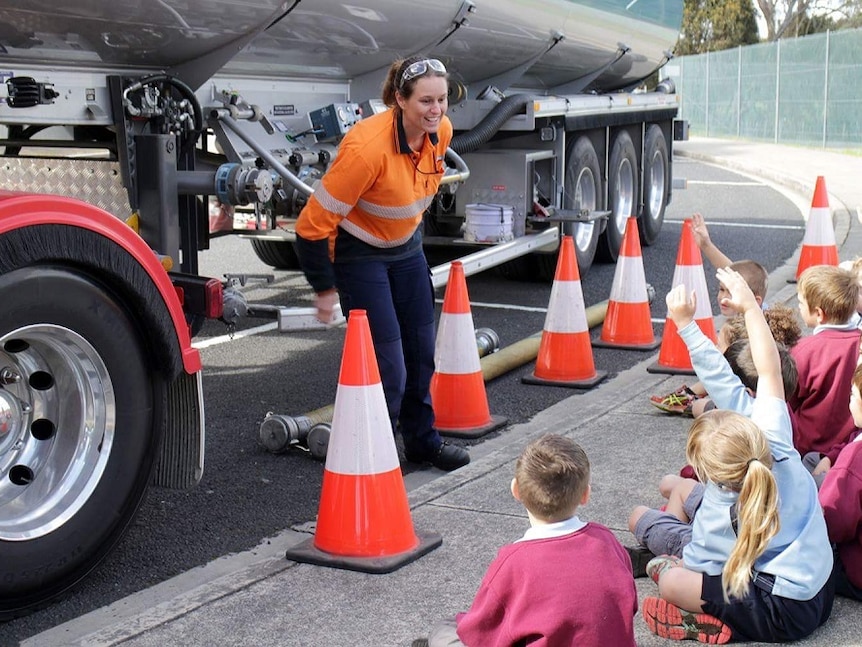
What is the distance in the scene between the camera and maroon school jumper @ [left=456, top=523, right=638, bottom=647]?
3.02 m

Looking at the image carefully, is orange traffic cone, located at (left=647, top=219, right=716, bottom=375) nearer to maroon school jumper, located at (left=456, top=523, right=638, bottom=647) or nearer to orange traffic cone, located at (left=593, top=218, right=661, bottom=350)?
orange traffic cone, located at (left=593, top=218, right=661, bottom=350)

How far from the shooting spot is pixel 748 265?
5.57 metres

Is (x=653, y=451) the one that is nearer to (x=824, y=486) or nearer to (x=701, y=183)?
(x=824, y=486)

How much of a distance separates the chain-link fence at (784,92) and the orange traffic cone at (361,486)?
23549mm

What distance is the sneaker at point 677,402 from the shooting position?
6.17 metres

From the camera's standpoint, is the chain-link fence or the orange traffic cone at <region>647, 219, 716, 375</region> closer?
the orange traffic cone at <region>647, 219, 716, 375</region>

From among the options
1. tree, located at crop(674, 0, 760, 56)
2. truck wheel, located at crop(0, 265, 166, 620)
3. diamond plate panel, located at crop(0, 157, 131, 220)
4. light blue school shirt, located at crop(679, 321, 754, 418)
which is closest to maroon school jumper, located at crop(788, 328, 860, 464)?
light blue school shirt, located at crop(679, 321, 754, 418)

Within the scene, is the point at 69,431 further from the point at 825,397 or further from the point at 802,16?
the point at 802,16

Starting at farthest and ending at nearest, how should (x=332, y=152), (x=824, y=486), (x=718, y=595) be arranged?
(x=332, y=152) → (x=824, y=486) → (x=718, y=595)

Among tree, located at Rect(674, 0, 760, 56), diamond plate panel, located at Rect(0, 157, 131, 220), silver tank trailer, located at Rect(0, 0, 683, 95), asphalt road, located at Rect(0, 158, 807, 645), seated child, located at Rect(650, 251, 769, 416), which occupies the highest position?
tree, located at Rect(674, 0, 760, 56)

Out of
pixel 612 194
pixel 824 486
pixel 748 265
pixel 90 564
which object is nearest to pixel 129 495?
pixel 90 564

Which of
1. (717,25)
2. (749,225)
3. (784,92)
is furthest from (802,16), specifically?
(749,225)

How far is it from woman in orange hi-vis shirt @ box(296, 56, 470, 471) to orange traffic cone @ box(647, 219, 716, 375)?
7.06 feet

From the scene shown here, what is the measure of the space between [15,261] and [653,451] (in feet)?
9.69
